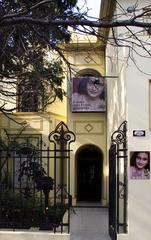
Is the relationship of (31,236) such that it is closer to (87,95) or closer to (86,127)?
(87,95)

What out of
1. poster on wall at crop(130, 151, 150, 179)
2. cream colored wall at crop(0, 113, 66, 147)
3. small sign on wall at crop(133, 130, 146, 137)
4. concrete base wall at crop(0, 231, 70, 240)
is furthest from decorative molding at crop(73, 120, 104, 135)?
concrete base wall at crop(0, 231, 70, 240)

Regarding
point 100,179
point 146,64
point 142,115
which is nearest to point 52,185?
point 142,115

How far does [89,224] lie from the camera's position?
1838 cm

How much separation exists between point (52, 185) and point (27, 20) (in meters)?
6.75

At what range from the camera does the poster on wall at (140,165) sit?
1348 centimetres

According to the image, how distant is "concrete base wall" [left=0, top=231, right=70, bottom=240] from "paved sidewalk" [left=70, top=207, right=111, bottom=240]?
2.73 metres

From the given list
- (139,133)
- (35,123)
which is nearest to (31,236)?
(139,133)

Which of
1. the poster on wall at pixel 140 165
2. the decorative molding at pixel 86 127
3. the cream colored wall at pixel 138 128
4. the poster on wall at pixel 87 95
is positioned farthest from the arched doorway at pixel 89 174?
the poster on wall at pixel 140 165

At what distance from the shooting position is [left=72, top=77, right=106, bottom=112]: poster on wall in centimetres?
2700

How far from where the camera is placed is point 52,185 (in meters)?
12.6

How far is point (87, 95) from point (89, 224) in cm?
1003

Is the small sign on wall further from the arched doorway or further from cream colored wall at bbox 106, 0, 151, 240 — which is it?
the arched doorway

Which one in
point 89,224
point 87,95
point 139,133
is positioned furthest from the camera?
point 87,95

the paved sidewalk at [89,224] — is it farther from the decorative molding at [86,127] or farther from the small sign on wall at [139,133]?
the decorative molding at [86,127]
